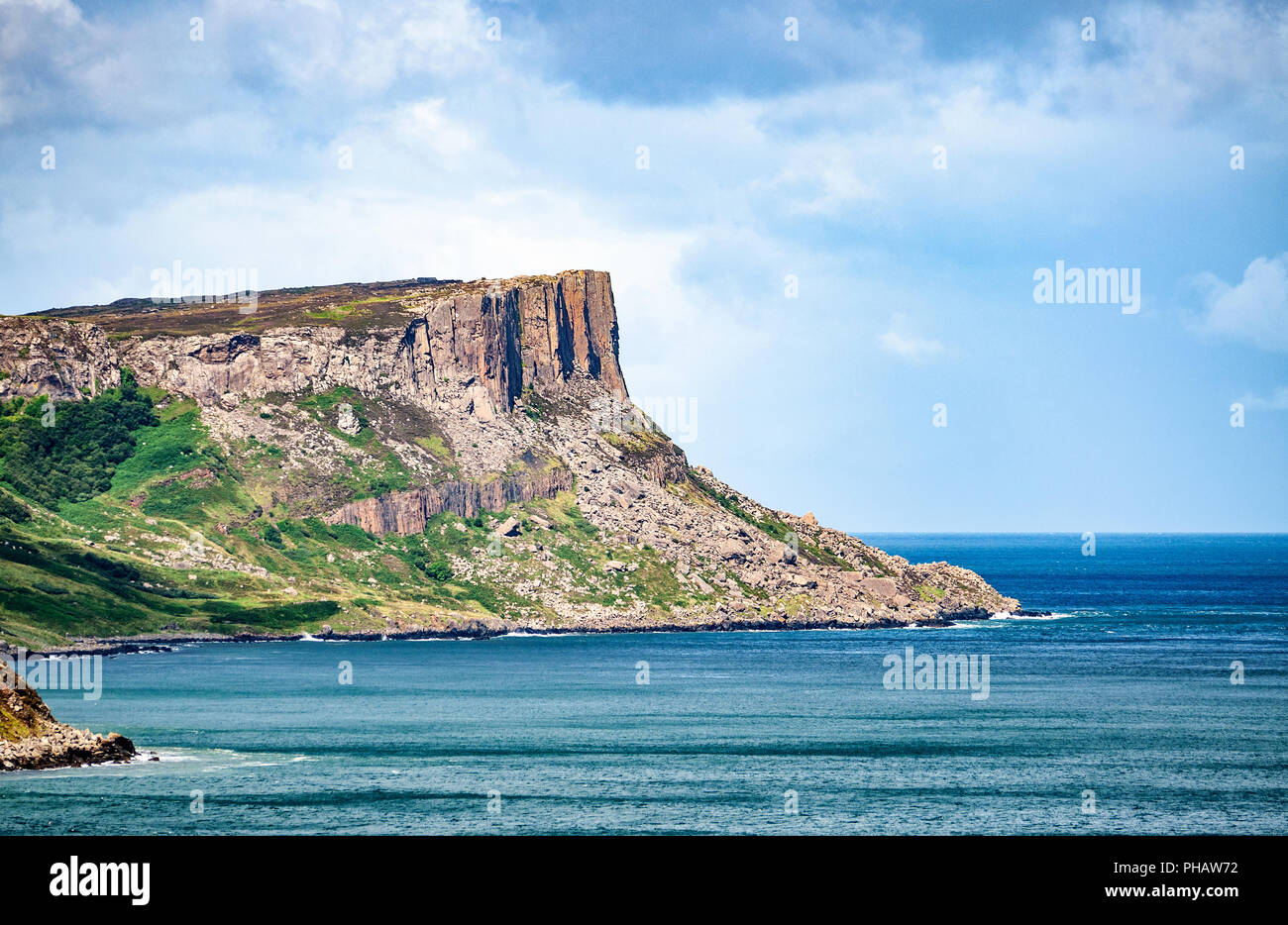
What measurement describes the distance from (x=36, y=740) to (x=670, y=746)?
127 feet

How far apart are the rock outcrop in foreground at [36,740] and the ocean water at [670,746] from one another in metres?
1.69

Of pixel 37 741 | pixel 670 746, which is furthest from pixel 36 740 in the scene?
pixel 670 746

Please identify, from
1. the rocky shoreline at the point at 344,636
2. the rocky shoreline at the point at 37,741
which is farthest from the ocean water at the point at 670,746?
the rocky shoreline at the point at 344,636

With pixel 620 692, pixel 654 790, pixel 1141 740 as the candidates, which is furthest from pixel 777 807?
pixel 620 692

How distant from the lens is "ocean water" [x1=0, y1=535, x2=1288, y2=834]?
65625mm

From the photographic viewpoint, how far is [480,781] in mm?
76812

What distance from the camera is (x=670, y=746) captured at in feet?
301

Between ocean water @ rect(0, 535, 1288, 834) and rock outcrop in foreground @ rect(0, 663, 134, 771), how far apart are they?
1688 millimetres

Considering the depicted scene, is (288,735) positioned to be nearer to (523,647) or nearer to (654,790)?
(654,790)

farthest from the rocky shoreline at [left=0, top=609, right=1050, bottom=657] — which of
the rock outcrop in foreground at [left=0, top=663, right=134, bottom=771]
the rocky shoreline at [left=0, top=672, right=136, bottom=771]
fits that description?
the rock outcrop in foreground at [left=0, top=663, right=134, bottom=771]

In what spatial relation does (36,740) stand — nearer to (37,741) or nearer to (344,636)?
(37,741)

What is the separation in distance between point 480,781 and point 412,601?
384 ft

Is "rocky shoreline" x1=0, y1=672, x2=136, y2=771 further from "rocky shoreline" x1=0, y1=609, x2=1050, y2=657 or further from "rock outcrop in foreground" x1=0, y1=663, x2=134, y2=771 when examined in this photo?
"rocky shoreline" x1=0, y1=609, x2=1050, y2=657
